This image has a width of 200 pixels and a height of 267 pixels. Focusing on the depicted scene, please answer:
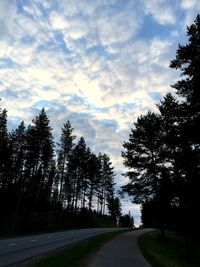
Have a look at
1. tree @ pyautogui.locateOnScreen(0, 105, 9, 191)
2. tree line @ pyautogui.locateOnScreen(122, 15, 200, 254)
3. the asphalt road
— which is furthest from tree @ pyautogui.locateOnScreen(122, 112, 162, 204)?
tree @ pyautogui.locateOnScreen(0, 105, 9, 191)

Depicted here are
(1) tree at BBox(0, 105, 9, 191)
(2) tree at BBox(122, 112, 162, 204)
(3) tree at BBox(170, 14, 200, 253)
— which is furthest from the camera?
(1) tree at BBox(0, 105, 9, 191)

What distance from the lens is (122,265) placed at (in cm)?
1302

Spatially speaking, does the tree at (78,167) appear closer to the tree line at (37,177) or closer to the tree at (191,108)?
the tree line at (37,177)

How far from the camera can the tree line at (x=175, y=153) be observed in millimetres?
19016

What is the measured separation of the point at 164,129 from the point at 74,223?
32.5 m

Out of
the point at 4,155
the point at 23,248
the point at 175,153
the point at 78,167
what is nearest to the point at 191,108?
the point at 175,153

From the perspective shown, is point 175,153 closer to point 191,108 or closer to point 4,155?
point 191,108

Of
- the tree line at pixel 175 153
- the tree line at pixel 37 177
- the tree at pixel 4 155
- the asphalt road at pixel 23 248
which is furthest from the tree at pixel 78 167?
the asphalt road at pixel 23 248

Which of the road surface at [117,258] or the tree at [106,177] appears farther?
the tree at [106,177]

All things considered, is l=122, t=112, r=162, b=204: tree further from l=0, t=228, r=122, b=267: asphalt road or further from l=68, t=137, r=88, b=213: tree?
l=68, t=137, r=88, b=213: tree

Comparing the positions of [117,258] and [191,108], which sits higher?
[191,108]

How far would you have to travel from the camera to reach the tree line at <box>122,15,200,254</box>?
62.4 ft

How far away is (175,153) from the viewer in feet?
78.8

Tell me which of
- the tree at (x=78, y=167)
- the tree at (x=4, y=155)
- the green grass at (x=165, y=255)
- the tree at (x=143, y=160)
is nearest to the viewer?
the green grass at (x=165, y=255)
